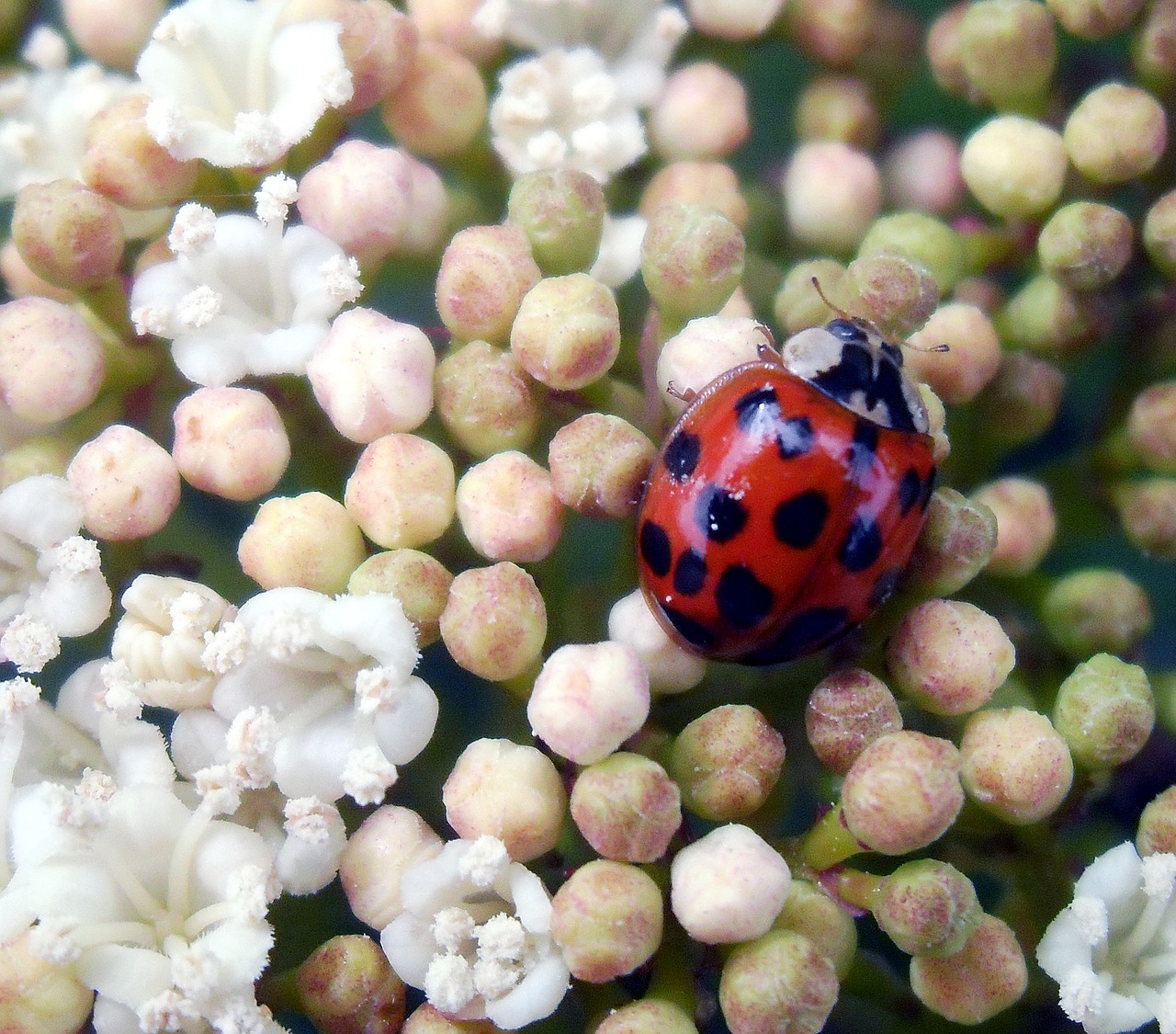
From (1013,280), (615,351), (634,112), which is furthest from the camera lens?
(1013,280)

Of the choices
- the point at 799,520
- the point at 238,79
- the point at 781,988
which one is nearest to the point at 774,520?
the point at 799,520

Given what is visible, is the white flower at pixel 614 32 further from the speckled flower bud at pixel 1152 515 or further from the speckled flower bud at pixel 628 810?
the speckled flower bud at pixel 628 810

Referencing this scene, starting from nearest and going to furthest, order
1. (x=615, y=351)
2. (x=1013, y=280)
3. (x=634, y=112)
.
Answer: (x=615, y=351) → (x=634, y=112) → (x=1013, y=280)

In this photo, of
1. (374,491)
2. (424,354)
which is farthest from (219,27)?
(374,491)

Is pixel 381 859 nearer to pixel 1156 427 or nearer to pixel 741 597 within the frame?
pixel 741 597

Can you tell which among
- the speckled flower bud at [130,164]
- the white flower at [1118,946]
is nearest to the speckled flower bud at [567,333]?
the speckled flower bud at [130,164]

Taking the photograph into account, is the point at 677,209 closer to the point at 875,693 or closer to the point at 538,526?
the point at 538,526

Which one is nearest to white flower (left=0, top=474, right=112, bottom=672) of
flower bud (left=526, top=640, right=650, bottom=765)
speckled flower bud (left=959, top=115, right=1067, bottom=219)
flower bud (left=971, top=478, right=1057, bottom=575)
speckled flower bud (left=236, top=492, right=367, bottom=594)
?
speckled flower bud (left=236, top=492, right=367, bottom=594)
